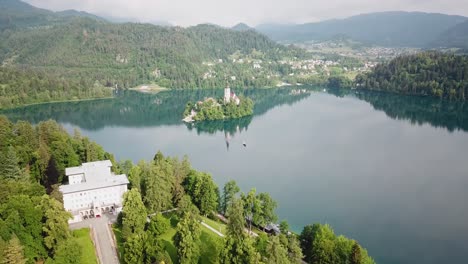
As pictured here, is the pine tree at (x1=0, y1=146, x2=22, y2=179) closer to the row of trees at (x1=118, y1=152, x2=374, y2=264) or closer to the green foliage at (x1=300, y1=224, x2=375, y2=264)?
the row of trees at (x1=118, y1=152, x2=374, y2=264)

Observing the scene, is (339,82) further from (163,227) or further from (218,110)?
(163,227)

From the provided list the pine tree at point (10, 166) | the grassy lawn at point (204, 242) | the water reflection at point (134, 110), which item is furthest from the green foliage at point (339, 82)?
the pine tree at point (10, 166)

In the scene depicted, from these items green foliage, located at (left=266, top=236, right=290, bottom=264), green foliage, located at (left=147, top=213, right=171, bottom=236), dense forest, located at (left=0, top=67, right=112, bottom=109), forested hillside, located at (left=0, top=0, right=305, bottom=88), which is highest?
forested hillside, located at (left=0, top=0, right=305, bottom=88)

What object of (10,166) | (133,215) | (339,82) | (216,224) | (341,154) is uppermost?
(339,82)

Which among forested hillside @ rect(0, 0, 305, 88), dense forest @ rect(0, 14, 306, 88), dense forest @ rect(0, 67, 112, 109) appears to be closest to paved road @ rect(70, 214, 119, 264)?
dense forest @ rect(0, 67, 112, 109)

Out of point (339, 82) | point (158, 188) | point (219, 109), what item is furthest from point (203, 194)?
point (339, 82)

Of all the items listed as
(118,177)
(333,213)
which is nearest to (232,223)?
(118,177)
